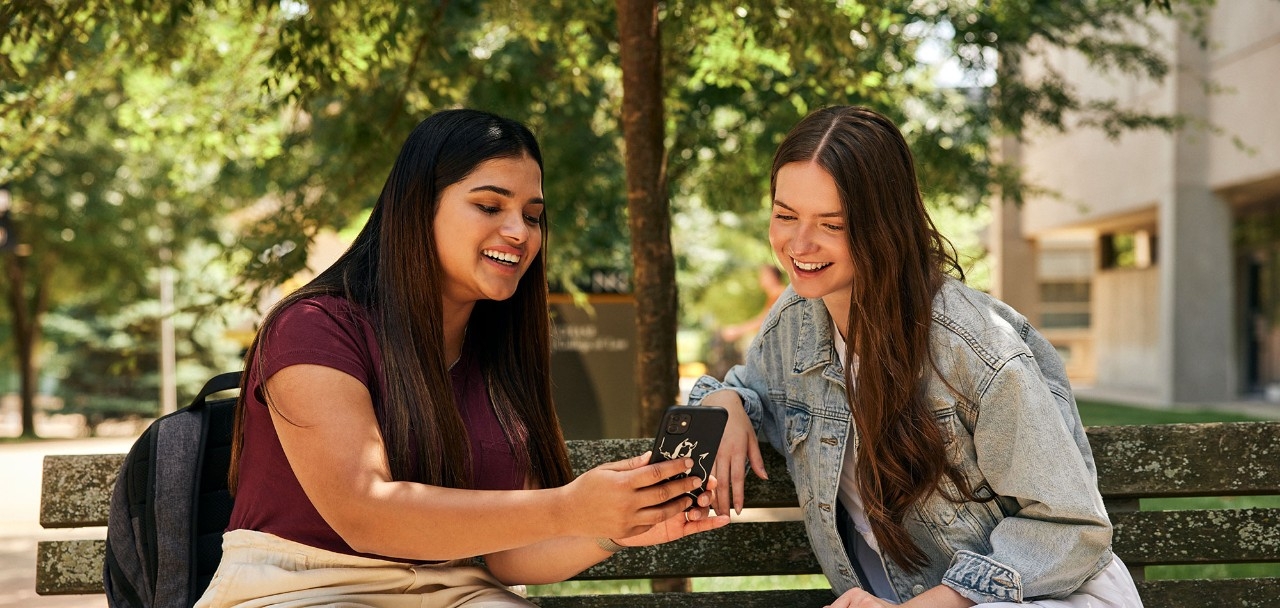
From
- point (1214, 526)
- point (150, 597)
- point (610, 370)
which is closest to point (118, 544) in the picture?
point (150, 597)

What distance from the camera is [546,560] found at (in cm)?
281

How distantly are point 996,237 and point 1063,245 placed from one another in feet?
19.6

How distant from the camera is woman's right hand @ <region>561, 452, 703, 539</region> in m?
2.22

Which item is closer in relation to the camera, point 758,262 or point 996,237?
point 996,237

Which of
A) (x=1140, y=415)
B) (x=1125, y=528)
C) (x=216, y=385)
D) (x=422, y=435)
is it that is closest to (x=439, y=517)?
(x=422, y=435)

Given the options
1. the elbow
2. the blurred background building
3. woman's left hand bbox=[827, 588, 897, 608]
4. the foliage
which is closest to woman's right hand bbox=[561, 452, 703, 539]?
the elbow

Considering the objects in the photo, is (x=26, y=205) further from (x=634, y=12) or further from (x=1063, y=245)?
(x=1063, y=245)

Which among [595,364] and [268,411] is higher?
[268,411]

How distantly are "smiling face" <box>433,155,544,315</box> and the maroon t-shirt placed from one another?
254 mm

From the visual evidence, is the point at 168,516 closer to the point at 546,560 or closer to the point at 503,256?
the point at 546,560

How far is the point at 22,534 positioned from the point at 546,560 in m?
8.03

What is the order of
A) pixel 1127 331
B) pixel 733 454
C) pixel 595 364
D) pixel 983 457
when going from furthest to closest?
1. pixel 1127 331
2. pixel 595 364
3. pixel 733 454
4. pixel 983 457

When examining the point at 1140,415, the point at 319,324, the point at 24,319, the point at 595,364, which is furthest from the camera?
the point at 24,319

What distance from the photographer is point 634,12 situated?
14.4 ft
